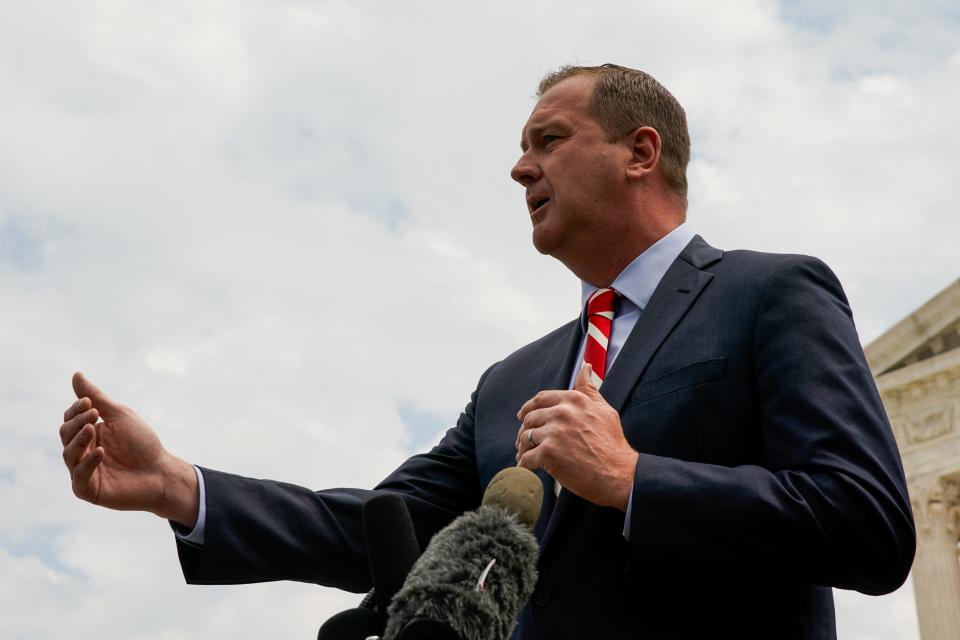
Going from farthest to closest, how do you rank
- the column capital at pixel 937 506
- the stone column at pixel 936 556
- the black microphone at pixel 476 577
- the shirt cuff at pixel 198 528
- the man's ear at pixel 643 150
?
1. the column capital at pixel 937 506
2. the stone column at pixel 936 556
3. the man's ear at pixel 643 150
4. the shirt cuff at pixel 198 528
5. the black microphone at pixel 476 577

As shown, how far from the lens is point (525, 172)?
3695mm

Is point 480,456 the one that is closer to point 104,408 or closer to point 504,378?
point 504,378

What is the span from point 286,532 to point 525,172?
1154 millimetres

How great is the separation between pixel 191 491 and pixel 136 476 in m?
0.16

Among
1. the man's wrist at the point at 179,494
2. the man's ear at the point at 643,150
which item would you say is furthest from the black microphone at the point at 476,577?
the man's ear at the point at 643,150

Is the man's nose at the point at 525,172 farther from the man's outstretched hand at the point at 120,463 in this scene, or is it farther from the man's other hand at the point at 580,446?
the man's outstretched hand at the point at 120,463

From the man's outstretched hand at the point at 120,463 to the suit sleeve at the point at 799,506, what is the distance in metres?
1.10

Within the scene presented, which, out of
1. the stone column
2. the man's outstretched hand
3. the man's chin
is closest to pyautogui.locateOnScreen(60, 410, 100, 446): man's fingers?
the man's outstretched hand

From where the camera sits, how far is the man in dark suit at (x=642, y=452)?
277cm

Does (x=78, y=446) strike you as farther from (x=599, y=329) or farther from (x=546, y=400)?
(x=599, y=329)

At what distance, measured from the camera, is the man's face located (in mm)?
3643

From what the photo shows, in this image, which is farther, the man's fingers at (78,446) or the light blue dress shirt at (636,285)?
the light blue dress shirt at (636,285)

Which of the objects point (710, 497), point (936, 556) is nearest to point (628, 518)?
point (710, 497)

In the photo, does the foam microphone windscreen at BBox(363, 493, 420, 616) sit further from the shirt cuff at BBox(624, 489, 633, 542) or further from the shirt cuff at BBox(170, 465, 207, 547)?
the shirt cuff at BBox(170, 465, 207, 547)
